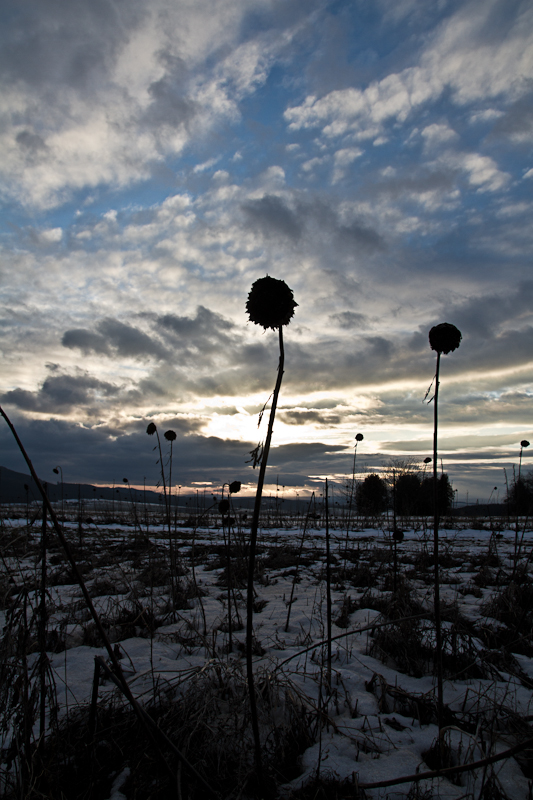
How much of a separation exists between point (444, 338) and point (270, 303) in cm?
105

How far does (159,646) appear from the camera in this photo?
3.29m

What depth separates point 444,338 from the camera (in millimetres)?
1896

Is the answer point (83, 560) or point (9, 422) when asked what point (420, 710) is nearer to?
point (9, 422)

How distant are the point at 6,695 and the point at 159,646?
1.83 m

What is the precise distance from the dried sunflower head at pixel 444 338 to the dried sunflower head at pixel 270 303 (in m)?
0.91

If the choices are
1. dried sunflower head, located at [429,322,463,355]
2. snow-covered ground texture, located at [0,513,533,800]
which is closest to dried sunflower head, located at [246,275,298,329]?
→ dried sunflower head, located at [429,322,463,355]

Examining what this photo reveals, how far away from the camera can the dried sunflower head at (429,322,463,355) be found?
6.19 feet

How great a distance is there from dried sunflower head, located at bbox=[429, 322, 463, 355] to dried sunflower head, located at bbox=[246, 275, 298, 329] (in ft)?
2.99

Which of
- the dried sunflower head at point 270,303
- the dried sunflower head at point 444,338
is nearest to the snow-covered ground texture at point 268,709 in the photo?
the dried sunflower head at point 270,303

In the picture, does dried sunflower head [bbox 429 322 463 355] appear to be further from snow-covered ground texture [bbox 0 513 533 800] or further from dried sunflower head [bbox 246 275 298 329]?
snow-covered ground texture [bbox 0 513 533 800]

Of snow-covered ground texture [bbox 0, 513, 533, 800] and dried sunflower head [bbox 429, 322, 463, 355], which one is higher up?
dried sunflower head [bbox 429, 322, 463, 355]

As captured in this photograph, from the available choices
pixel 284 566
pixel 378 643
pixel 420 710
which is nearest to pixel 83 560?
pixel 284 566

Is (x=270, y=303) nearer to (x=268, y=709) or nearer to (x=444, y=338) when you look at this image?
(x=444, y=338)

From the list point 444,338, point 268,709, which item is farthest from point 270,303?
point 268,709
